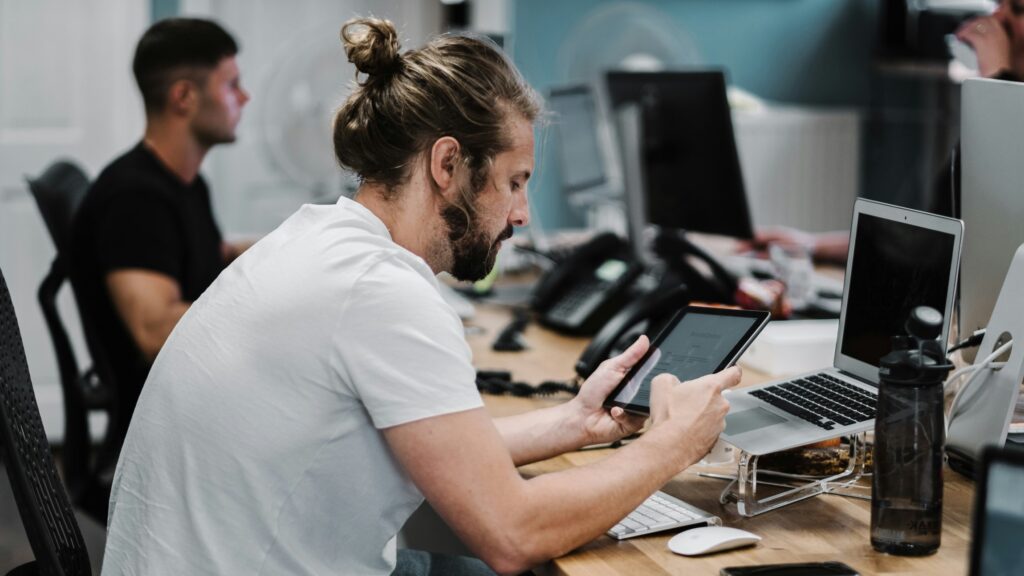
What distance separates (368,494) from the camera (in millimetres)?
1317

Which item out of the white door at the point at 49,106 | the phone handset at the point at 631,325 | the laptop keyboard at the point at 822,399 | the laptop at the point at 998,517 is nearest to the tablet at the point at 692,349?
the laptop keyboard at the point at 822,399

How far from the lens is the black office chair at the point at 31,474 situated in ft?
4.10

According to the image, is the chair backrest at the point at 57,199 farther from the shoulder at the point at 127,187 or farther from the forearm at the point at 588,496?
the forearm at the point at 588,496

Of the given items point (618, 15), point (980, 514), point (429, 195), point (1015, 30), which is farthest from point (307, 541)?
point (618, 15)

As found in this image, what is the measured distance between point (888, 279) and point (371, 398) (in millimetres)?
728

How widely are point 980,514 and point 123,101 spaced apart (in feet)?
11.4

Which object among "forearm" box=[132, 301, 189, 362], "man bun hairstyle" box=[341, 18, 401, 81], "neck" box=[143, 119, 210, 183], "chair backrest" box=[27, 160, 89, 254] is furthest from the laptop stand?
"neck" box=[143, 119, 210, 183]

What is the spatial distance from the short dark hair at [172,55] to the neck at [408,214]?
142cm

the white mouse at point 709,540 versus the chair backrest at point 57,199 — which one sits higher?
the chair backrest at point 57,199

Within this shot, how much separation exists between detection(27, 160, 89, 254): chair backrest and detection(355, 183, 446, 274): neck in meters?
1.15

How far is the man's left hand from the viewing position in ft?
5.10

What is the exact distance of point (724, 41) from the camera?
4.63 m

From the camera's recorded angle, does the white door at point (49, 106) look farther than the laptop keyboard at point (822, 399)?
Yes

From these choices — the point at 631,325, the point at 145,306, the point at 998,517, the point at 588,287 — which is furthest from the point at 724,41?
the point at 998,517
